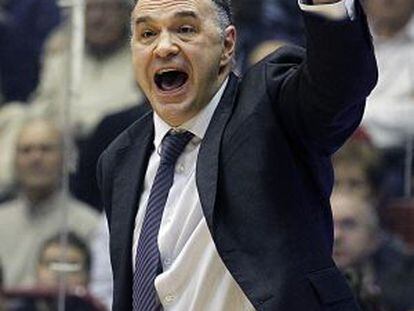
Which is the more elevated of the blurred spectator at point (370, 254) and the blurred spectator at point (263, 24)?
the blurred spectator at point (263, 24)

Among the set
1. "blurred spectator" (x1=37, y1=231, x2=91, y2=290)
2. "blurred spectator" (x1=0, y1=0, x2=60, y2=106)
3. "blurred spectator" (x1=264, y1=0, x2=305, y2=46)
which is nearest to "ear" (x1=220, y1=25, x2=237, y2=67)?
"blurred spectator" (x1=264, y1=0, x2=305, y2=46)

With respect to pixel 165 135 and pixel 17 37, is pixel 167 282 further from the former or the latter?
pixel 17 37

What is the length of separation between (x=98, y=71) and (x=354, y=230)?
1406 millimetres

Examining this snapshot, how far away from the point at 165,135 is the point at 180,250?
0.31m

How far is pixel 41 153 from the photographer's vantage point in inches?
234

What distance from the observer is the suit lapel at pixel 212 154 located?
3.05 meters

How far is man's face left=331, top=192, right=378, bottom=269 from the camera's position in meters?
5.16

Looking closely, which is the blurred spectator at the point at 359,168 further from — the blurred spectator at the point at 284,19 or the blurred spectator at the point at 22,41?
the blurred spectator at the point at 22,41

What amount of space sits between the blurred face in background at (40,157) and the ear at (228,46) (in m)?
2.79

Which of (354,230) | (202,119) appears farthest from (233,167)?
(354,230)

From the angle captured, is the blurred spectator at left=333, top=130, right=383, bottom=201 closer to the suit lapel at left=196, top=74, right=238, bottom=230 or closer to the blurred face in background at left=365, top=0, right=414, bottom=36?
the blurred face in background at left=365, top=0, right=414, bottom=36

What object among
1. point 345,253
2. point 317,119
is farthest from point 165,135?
point 345,253

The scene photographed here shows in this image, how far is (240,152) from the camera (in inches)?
121

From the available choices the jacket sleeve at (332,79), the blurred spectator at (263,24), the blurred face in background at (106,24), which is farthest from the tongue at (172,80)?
the blurred face in background at (106,24)
